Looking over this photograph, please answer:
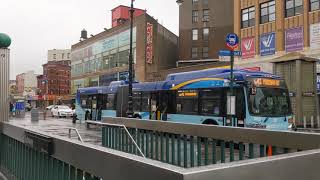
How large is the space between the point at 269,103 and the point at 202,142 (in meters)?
11.8

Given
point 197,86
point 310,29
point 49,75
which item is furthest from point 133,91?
point 49,75

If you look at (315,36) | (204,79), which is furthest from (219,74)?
(315,36)

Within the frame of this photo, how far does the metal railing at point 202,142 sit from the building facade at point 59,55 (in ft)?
465

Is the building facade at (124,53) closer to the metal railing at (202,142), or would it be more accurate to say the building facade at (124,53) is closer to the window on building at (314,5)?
the window on building at (314,5)

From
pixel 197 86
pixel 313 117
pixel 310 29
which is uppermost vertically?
Result: pixel 310 29

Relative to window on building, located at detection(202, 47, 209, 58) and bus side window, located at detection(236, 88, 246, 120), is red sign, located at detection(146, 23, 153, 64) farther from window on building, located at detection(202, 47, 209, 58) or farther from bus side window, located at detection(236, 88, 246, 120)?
bus side window, located at detection(236, 88, 246, 120)

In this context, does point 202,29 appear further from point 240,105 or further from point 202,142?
point 202,142

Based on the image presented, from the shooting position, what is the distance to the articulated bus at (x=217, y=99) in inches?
675

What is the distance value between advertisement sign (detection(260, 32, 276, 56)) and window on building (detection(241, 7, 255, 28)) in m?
2.38

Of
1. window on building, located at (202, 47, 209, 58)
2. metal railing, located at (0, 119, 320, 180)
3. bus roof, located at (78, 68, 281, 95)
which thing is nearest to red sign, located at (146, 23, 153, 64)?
window on building, located at (202, 47, 209, 58)

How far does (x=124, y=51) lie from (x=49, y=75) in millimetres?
63058

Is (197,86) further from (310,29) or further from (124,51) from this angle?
(124,51)

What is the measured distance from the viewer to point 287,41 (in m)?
38.2

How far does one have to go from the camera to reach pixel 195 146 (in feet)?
20.8
